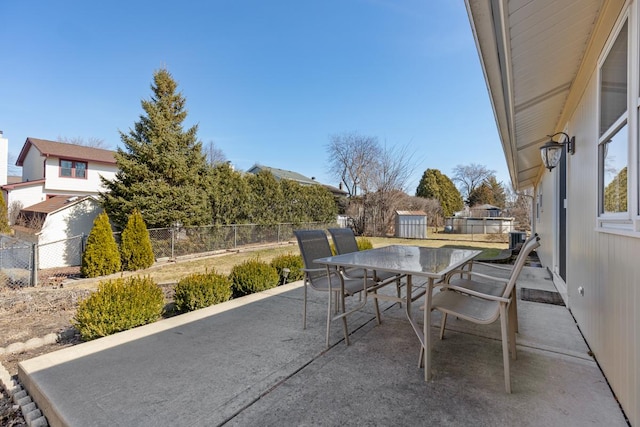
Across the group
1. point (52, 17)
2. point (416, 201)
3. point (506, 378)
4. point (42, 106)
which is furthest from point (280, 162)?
point (506, 378)

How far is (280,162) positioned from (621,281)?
28051 mm

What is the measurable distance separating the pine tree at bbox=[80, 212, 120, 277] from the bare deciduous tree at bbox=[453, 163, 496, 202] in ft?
115

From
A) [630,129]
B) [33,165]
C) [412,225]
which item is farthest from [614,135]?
[33,165]

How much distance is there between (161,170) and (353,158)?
15.6 metres

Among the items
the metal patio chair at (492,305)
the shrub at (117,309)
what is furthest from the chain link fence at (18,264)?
the metal patio chair at (492,305)

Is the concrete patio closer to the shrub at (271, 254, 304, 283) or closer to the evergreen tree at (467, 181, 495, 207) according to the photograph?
the shrub at (271, 254, 304, 283)


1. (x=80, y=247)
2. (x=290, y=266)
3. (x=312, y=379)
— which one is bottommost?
(x=312, y=379)

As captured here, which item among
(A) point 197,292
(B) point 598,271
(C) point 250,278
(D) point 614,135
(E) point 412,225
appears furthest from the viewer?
(E) point 412,225

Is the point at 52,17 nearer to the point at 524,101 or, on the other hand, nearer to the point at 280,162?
the point at 524,101

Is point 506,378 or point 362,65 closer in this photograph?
point 506,378

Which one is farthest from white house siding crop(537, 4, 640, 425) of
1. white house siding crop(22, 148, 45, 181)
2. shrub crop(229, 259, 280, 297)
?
white house siding crop(22, 148, 45, 181)

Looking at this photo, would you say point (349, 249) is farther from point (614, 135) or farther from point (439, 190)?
point (439, 190)

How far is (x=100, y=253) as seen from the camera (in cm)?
697

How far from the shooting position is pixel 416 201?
72.8 ft
